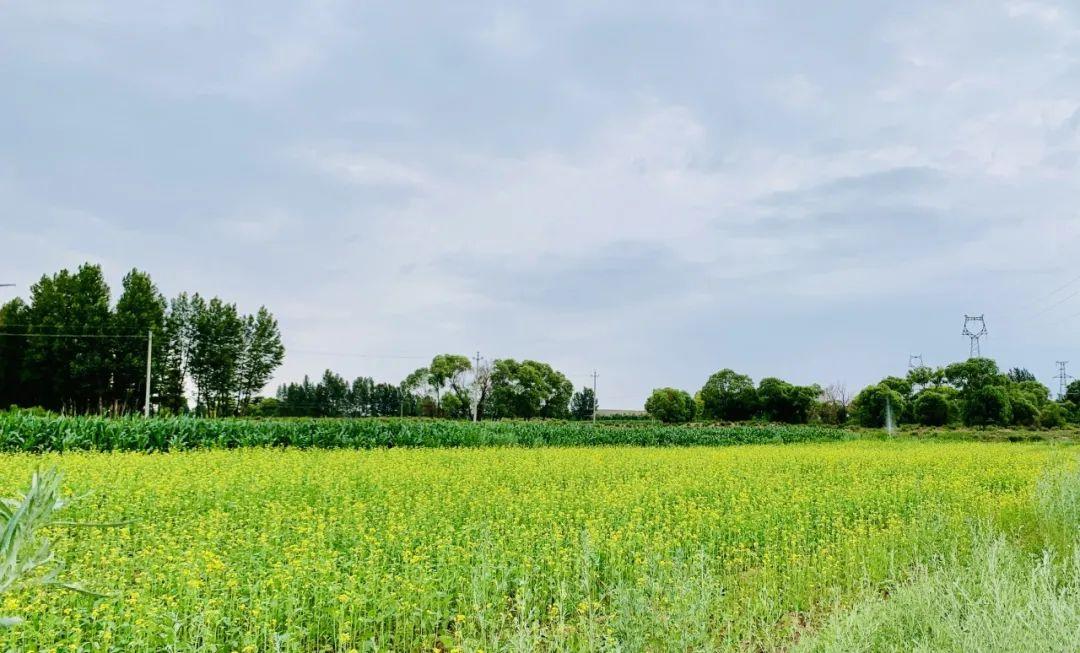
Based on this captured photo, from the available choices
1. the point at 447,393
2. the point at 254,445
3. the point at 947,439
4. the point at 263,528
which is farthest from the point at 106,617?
the point at 447,393

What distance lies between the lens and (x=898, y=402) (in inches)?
2216

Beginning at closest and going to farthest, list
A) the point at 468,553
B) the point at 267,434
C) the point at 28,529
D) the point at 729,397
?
the point at 28,529 → the point at 468,553 → the point at 267,434 → the point at 729,397

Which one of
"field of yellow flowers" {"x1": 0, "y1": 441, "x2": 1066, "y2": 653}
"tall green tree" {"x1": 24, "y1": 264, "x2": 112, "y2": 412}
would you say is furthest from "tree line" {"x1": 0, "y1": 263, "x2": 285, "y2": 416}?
"field of yellow flowers" {"x1": 0, "y1": 441, "x2": 1066, "y2": 653}

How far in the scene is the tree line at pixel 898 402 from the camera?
50594mm

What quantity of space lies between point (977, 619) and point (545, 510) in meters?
6.91

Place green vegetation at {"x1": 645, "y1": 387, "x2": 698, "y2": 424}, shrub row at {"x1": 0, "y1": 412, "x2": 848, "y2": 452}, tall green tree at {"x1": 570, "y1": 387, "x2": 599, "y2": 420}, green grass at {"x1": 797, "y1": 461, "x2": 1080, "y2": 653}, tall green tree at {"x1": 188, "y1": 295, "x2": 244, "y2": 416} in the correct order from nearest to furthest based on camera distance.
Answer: green grass at {"x1": 797, "y1": 461, "x2": 1080, "y2": 653} → shrub row at {"x1": 0, "y1": 412, "x2": 848, "y2": 452} → tall green tree at {"x1": 188, "y1": 295, "x2": 244, "y2": 416} → green vegetation at {"x1": 645, "y1": 387, "x2": 698, "y2": 424} → tall green tree at {"x1": 570, "y1": 387, "x2": 599, "y2": 420}

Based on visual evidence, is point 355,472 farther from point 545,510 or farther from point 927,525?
point 927,525

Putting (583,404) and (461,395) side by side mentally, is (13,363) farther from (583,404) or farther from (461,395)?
(583,404)

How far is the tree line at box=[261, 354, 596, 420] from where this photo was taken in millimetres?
78375

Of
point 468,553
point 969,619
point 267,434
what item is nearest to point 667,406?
point 267,434

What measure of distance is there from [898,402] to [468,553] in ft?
183

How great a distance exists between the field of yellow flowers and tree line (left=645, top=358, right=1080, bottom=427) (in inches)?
1523

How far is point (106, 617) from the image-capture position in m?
5.90

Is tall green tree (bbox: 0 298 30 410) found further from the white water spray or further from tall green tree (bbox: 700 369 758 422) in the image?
the white water spray
